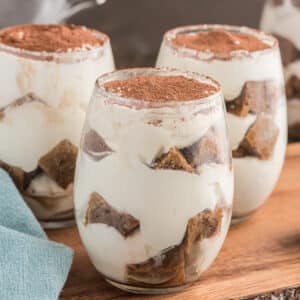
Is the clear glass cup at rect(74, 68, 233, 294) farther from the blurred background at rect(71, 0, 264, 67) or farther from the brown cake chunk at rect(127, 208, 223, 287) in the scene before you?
the blurred background at rect(71, 0, 264, 67)

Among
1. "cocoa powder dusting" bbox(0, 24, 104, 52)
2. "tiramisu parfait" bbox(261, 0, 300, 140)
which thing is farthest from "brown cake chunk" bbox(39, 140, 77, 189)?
"tiramisu parfait" bbox(261, 0, 300, 140)

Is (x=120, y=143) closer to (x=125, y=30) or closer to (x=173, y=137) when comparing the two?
(x=173, y=137)

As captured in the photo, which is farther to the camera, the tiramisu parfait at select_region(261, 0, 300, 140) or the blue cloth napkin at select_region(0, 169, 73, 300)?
the tiramisu parfait at select_region(261, 0, 300, 140)

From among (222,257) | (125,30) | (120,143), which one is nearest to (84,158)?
(120,143)

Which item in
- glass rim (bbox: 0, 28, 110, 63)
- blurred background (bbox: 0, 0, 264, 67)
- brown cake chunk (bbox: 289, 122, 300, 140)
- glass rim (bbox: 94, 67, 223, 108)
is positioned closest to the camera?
glass rim (bbox: 94, 67, 223, 108)

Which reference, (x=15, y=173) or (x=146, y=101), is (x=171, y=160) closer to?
(x=146, y=101)

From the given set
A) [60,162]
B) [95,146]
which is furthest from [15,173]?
[95,146]
